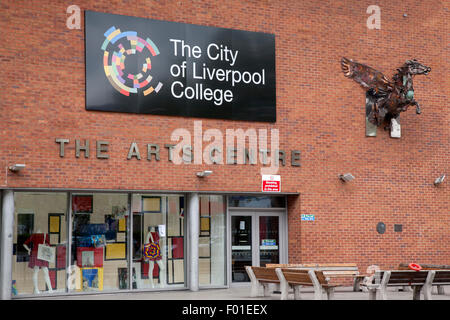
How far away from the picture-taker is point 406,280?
14258mm

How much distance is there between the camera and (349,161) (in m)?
19.5

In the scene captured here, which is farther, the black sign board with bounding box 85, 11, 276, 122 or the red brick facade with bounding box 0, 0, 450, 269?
the black sign board with bounding box 85, 11, 276, 122

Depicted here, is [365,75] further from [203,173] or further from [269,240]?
[203,173]

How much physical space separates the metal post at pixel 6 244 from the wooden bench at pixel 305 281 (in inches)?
238

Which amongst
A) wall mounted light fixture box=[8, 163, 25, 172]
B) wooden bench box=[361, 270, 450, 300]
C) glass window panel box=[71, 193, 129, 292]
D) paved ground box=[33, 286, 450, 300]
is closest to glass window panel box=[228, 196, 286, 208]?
paved ground box=[33, 286, 450, 300]

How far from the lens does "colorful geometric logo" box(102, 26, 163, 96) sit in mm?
16906

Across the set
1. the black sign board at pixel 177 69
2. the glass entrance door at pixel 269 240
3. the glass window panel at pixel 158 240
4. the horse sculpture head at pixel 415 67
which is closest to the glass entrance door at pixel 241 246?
the glass entrance door at pixel 269 240

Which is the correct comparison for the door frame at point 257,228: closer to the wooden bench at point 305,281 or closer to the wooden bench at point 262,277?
the wooden bench at point 262,277

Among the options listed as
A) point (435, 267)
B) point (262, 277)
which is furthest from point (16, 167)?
point (435, 267)

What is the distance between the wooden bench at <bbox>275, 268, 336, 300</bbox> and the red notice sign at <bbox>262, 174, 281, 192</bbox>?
405 centimetres

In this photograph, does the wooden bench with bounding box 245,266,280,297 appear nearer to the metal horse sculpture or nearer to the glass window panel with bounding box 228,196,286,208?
the glass window panel with bounding box 228,196,286,208

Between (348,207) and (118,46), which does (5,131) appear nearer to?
(118,46)

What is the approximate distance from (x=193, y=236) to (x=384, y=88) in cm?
707

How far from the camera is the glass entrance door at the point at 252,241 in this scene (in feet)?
62.2
